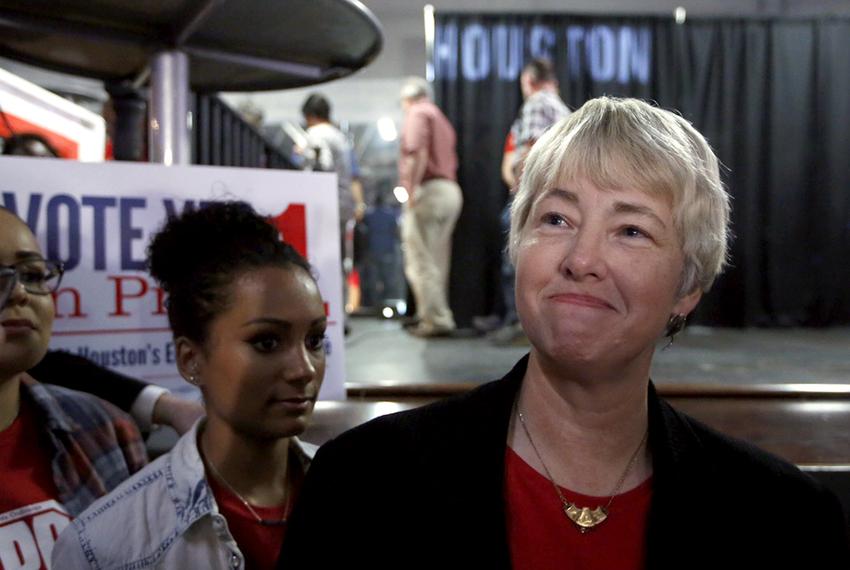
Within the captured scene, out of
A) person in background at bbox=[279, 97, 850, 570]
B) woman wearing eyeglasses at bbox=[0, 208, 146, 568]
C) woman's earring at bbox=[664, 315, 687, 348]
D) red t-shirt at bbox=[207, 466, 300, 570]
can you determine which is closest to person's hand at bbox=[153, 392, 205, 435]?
Result: woman wearing eyeglasses at bbox=[0, 208, 146, 568]

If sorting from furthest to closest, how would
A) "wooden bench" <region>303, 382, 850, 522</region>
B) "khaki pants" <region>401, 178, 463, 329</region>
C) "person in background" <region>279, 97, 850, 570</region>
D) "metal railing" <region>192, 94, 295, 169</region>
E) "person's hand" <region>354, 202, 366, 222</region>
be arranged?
"person's hand" <region>354, 202, 366, 222</region>
"khaki pants" <region>401, 178, 463, 329</region>
"metal railing" <region>192, 94, 295, 169</region>
"wooden bench" <region>303, 382, 850, 522</region>
"person in background" <region>279, 97, 850, 570</region>

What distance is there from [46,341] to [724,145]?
20.5 feet

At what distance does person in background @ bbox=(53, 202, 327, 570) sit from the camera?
3.49ft

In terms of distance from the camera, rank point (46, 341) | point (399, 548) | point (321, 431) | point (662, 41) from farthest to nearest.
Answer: point (662, 41) < point (321, 431) < point (46, 341) < point (399, 548)

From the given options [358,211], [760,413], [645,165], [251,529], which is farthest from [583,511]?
[358,211]

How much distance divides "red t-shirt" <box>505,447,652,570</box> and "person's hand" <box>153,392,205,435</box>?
67cm

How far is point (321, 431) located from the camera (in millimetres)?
1746

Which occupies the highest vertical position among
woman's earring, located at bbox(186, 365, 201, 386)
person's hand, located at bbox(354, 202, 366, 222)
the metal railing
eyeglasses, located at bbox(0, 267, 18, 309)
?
the metal railing

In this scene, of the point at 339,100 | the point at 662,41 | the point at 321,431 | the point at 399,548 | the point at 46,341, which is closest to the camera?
the point at 399,548

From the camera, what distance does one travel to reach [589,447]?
3.06ft

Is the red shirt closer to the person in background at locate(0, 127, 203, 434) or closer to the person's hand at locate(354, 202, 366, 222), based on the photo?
the person's hand at locate(354, 202, 366, 222)

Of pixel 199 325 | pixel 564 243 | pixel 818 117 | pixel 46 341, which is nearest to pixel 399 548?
pixel 564 243

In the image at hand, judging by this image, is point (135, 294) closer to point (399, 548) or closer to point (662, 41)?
point (399, 548)

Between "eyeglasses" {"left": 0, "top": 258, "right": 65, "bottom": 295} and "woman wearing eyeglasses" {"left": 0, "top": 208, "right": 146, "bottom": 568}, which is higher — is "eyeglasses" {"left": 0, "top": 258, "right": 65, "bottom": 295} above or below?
above
